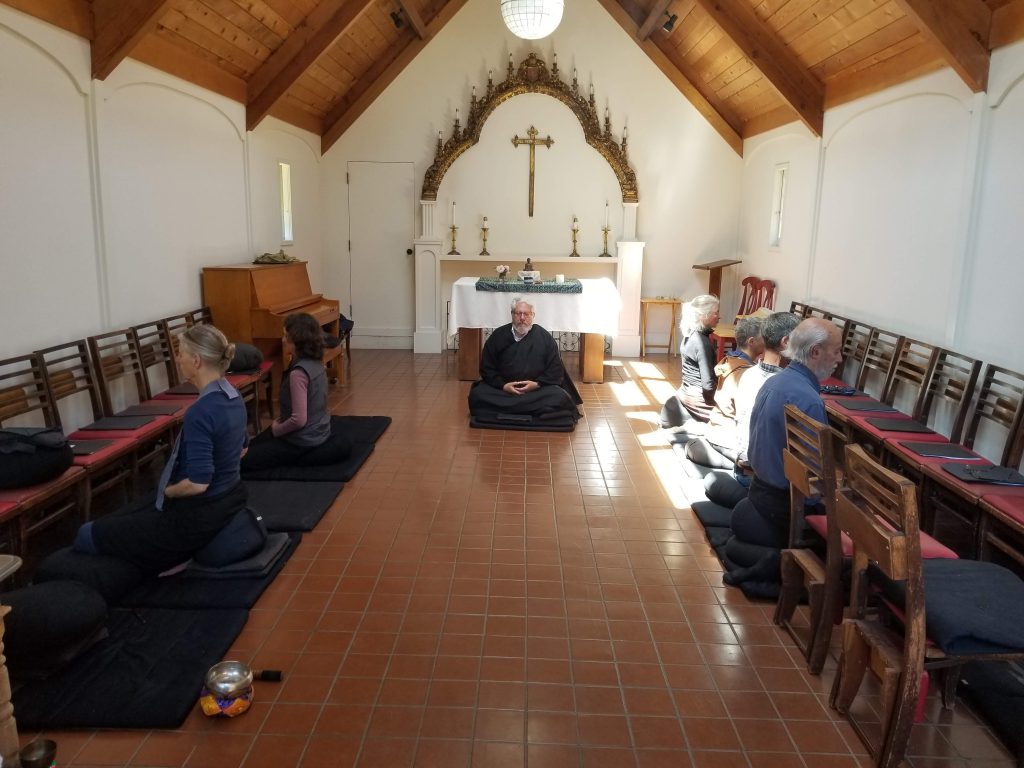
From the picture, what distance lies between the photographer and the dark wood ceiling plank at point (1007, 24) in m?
4.89

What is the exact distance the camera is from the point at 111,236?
19.0 ft

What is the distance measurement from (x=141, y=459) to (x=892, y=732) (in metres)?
4.43

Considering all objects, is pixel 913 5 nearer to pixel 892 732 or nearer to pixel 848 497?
pixel 848 497

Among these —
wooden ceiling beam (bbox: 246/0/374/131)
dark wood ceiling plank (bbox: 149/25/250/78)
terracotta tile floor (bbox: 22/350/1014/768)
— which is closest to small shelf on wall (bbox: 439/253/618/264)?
wooden ceiling beam (bbox: 246/0/374/131)

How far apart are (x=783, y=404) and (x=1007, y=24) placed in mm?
3211

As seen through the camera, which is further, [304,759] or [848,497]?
[848,497]

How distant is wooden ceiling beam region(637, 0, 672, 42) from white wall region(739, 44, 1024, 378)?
1910mm

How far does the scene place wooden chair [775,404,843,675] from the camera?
313cm

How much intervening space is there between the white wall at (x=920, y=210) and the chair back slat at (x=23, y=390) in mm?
5728

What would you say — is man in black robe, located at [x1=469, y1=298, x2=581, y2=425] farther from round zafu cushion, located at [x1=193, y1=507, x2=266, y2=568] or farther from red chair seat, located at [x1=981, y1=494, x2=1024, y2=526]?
red chair seat, located at [x1=981, y1=494, x2=1024, y2=526]

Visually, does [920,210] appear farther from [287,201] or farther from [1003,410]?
[287,201]

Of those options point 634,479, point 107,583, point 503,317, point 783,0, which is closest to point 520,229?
point 503,317

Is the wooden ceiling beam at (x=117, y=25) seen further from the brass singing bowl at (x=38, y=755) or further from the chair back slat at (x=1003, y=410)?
the chair back slat at (x=1003, y=410)

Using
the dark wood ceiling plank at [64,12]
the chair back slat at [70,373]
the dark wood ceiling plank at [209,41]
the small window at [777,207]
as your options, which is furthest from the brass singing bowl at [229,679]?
the small window at [777,207]
